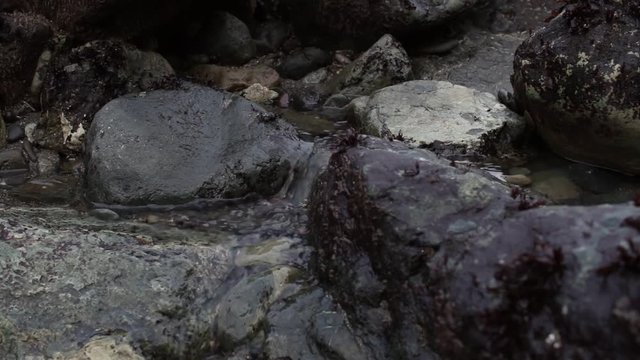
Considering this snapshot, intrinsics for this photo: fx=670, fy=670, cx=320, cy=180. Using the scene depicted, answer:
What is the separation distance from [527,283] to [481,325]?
28 cm

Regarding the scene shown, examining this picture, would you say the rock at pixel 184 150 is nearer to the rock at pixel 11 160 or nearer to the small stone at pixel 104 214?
the small stone at pixel 104 214

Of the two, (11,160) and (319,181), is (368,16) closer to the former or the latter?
(11,160)

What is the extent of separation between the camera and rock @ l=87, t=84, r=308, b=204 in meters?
5.61

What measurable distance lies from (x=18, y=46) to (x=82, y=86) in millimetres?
955

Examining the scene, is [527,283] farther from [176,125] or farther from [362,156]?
[176,125]

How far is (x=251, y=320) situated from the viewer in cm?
404

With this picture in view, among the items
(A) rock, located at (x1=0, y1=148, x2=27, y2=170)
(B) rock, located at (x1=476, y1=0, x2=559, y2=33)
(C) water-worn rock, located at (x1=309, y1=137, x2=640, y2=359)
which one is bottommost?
(A) rock, located at (x1=0, y1=148, x2=27, y2=170)

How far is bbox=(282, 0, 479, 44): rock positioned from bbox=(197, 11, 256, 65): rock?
91cm

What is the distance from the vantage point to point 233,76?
844 centimetres

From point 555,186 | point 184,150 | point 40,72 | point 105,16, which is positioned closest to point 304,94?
point 105,16

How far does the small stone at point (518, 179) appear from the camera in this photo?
5895 mm

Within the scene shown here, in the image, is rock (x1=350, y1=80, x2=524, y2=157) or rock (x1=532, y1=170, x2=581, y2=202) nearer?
rock (x1=532, y1=170, x2=581, y2=202)

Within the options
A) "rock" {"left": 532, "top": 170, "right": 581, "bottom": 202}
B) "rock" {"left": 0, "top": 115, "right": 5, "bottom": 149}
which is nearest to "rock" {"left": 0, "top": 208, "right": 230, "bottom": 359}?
Result: "rock" {"left": 0, "top": 115, "right": 5, "bottom": 149}

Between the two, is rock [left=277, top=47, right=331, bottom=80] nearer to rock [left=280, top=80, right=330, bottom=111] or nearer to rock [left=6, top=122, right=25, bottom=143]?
rock [left=280, top=80, right=330, bottom=111]
